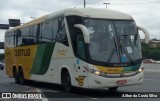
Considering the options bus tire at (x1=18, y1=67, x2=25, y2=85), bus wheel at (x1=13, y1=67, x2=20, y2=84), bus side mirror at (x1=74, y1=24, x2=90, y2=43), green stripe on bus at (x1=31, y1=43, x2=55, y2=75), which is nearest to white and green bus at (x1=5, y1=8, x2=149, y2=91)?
bus side mirror at (x1=74, y1=24, x2=90, y2=43)

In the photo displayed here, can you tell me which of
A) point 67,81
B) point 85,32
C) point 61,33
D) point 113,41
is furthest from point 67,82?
point 85,32

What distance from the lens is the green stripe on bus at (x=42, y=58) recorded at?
1931 cm

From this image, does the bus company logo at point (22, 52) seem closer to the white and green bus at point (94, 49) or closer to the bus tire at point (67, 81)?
the white and green bus at point (94, 49)

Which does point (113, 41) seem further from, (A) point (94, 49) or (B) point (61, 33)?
(B) point (61, 33)

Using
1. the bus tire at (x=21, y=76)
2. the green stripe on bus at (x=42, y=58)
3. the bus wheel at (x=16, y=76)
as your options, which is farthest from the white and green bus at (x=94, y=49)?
the bus wheel at (x=16, y=76)

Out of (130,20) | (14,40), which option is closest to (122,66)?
(130,20)

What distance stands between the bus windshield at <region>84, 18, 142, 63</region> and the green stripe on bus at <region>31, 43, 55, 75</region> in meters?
3.41

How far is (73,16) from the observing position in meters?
16.6

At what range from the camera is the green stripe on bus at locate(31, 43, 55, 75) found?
19308 mm

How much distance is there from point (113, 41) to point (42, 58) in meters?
5.53

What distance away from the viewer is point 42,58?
66.7 ft

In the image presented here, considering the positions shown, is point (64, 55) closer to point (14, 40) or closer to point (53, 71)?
point (53, 71)

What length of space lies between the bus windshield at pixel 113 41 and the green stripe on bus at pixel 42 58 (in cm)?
341

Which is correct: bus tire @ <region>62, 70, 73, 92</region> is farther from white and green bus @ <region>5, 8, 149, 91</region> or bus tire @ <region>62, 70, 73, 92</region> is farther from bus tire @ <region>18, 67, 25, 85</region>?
bus tire @ <region>18, 67, 25, 85</region>
